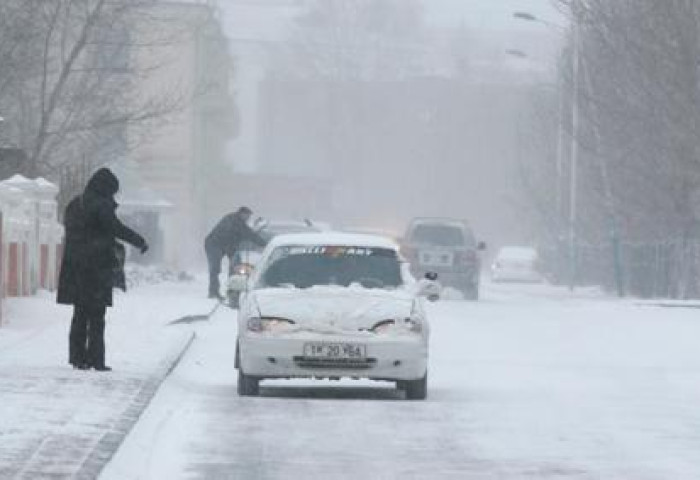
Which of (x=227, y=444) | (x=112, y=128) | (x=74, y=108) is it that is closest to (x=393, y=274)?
(x=227, y=444)

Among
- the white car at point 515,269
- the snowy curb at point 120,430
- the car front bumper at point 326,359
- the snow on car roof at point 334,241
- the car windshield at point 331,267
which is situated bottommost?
the white car at point 515,269

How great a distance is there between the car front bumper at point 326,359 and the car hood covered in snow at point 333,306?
0.14 m

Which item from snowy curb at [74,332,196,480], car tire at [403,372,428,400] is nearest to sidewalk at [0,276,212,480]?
snowy curb at [74,332,196,480]

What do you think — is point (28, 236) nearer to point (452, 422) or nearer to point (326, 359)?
point (326, 359)

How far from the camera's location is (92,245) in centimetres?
2200

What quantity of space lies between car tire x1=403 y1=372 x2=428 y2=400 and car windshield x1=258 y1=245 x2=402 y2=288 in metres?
1.36

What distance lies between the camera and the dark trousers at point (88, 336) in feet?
72.0

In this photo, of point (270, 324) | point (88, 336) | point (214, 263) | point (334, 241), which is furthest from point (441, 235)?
point (270, 324)

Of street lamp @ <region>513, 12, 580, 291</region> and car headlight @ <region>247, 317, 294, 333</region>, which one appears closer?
car headlight @ <region>247, 317, 294, 333</region>

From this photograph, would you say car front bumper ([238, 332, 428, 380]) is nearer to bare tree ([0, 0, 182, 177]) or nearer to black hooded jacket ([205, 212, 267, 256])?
black hooded jacket ([205, 212, 267, 256])

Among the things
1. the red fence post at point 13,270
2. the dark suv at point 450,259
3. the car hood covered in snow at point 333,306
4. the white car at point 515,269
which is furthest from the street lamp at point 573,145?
the car hood covered in snow at point 333,306

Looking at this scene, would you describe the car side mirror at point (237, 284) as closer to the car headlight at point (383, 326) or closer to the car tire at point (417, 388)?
the car headlight at point (383, 326)

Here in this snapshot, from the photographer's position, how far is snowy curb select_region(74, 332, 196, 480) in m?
13.9

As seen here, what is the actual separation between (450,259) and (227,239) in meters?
9.73
